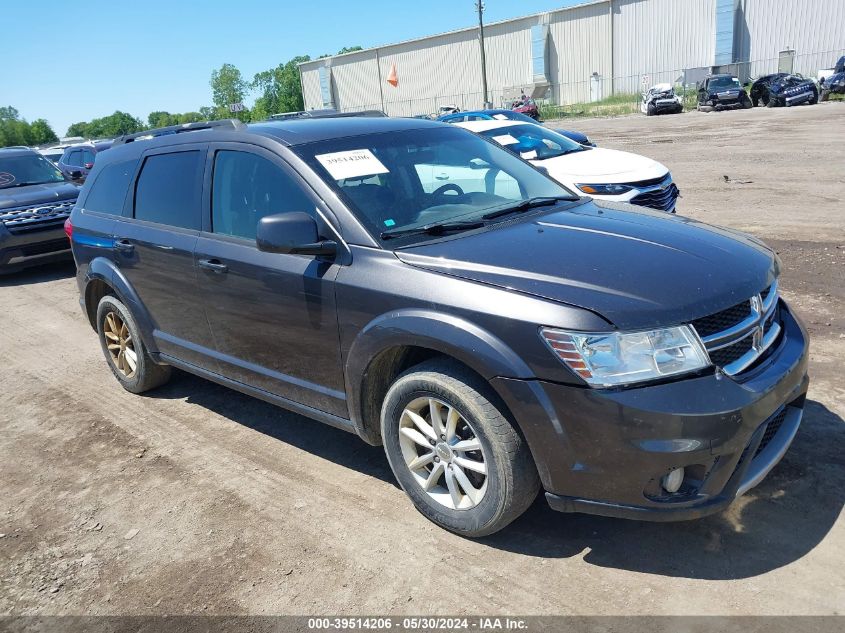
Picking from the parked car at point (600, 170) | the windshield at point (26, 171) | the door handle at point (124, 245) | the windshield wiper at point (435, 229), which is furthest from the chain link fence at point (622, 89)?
the windshield wiper at point (435, 229)

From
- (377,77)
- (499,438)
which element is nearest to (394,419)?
(499,438)

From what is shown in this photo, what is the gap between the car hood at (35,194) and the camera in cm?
999

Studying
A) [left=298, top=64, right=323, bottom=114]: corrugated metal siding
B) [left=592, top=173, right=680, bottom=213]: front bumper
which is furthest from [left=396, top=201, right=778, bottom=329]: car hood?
[left=298, top=64, right=323, bottom=114]: corrugated metal siding

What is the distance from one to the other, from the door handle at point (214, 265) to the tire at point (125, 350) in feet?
3.93

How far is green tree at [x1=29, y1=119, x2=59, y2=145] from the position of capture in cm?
10628

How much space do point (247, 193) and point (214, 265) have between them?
451 millimetres

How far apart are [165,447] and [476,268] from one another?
2.60 m

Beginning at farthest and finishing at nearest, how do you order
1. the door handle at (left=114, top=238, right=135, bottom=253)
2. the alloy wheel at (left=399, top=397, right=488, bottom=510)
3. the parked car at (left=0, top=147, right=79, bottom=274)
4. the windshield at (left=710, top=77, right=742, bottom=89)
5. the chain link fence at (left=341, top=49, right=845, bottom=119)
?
the chain link fence at (left=341, top=49, right=845, bottom=119) < the windshield at (left=710, top=77, right=742, bottom=89) < the parked car at (left=0, top=147, right=79, bottom=274) < the door handle at (left=114, top=238, right=135, bottom=253) < the alloy wheel at (left=399, top=397, right=488, bottom=510)

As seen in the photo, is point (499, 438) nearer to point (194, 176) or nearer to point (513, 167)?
point (513, 167)

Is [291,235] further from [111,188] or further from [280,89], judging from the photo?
[280,89]

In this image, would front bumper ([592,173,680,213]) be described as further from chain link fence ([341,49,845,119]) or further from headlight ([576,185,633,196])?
chain link fence ([341,49,845,119])

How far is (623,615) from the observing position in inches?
105

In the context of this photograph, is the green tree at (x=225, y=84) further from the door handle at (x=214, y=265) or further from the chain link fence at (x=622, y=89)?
the door handle at (x=214, y=265)

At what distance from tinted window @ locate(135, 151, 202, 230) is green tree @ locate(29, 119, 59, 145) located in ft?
378
